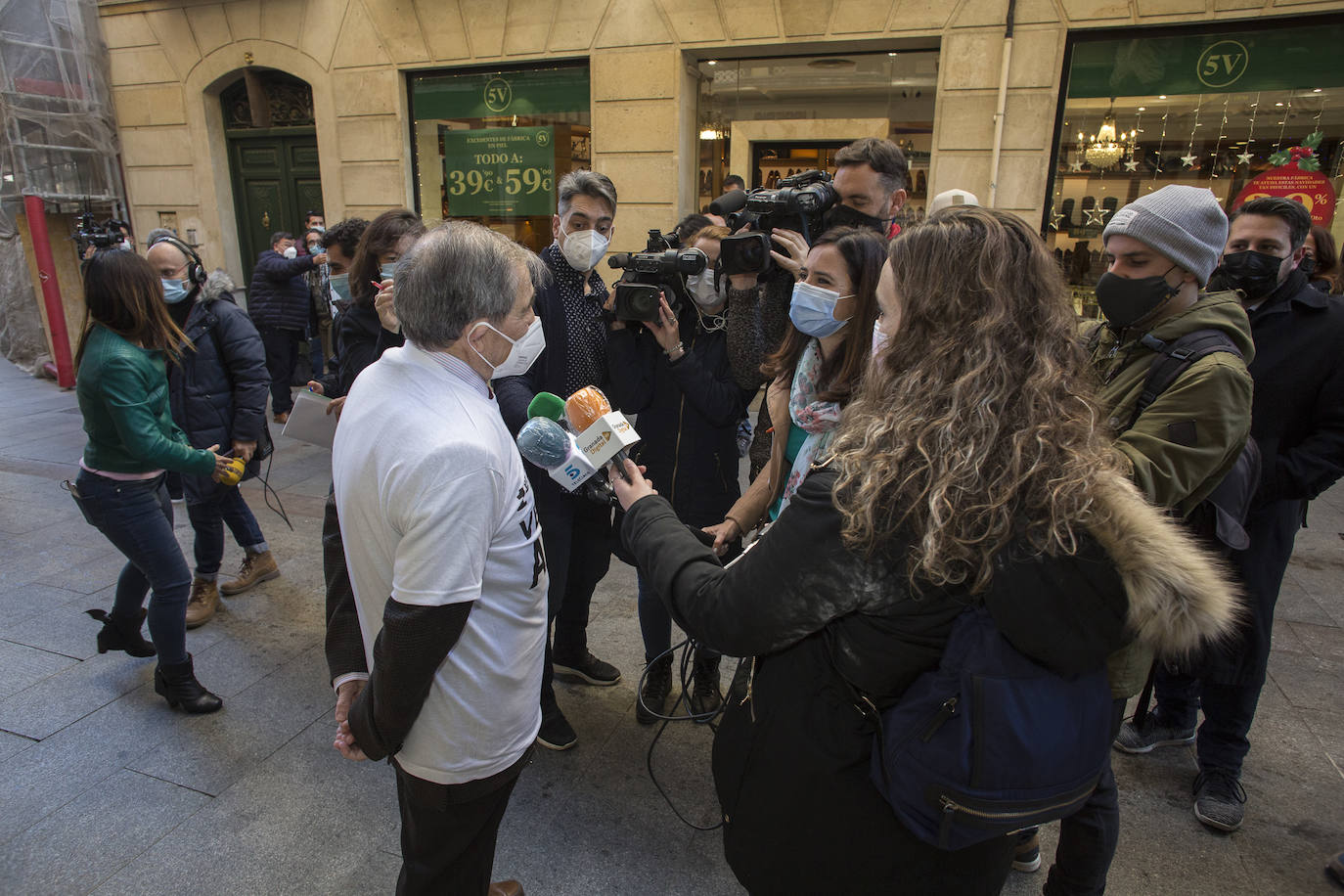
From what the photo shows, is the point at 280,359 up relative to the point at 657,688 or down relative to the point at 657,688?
up

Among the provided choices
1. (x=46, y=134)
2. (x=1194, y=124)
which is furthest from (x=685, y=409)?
(x=46, y=134)

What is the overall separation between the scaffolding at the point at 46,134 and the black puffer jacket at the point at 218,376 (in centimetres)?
728

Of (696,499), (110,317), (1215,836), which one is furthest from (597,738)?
(110,317)

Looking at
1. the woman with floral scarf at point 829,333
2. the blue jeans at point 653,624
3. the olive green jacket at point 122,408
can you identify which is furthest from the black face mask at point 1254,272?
the olive green jacket at point 122,408

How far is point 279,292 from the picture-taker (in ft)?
25.9

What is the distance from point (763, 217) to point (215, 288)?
2867 millimetres

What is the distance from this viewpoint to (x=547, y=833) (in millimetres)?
2580

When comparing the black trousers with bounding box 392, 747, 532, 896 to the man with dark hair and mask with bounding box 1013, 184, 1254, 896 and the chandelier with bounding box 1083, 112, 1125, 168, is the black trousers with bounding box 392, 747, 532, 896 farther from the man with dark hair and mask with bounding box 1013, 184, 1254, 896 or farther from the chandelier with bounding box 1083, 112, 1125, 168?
the chandelier with bounding box 1083, 112, 1125, 168

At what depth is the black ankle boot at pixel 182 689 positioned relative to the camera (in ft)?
10.2

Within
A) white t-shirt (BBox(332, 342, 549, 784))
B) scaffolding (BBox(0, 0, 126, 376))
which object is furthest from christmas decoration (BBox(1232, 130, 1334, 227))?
scaffolding (BBox(0, 0, 126, 376))

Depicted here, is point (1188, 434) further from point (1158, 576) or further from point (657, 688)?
point (657, 688)

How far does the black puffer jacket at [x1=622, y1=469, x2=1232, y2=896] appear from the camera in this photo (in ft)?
3.70

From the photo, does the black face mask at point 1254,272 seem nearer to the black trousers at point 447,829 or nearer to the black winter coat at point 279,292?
the black trousers at point 447,829

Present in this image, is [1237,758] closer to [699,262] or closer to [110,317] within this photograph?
[699,262]
